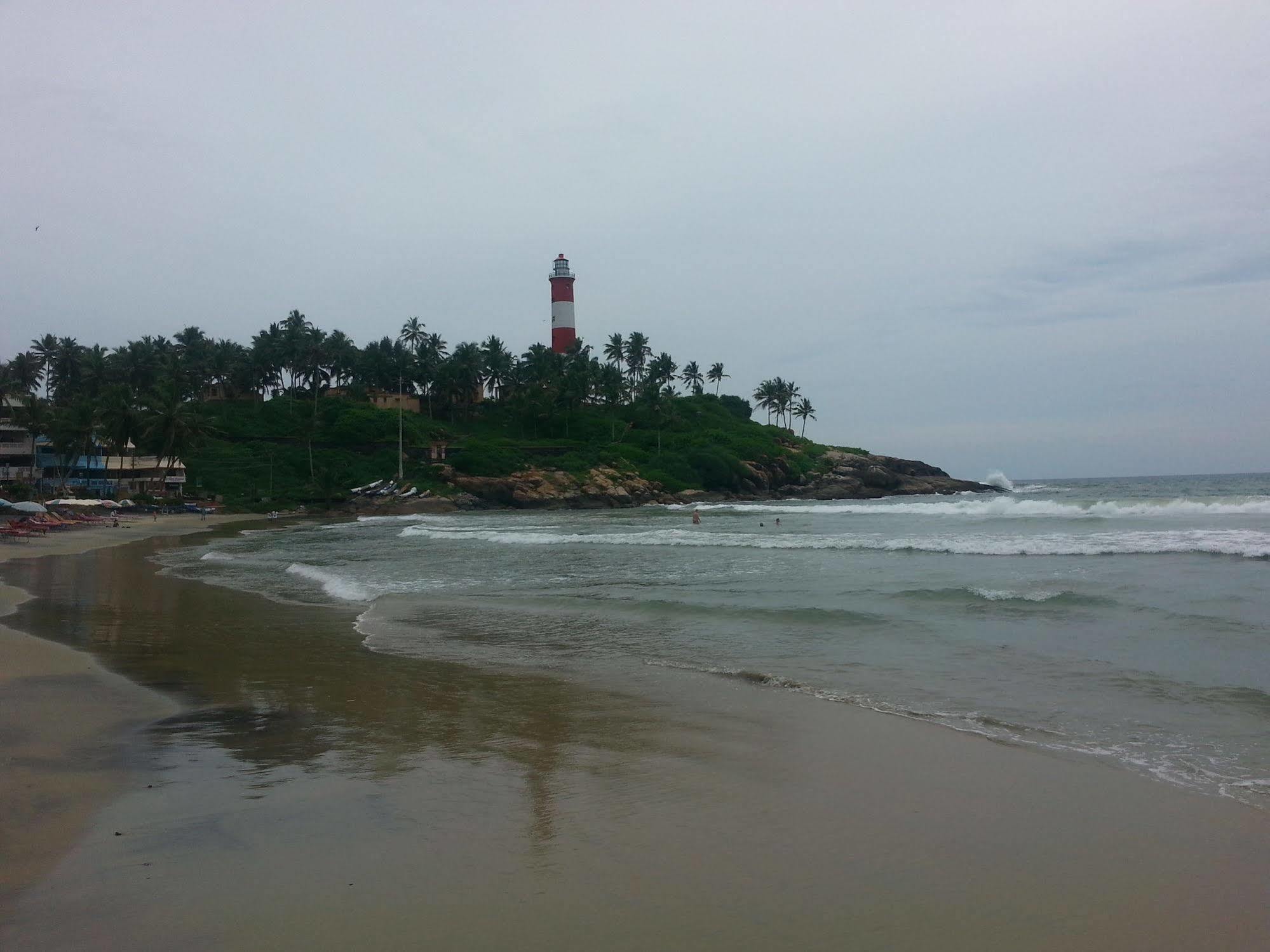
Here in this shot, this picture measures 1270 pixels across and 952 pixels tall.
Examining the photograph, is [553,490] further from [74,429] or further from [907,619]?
[907,619]

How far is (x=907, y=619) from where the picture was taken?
13469mm

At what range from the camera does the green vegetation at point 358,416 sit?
68188 millimetres

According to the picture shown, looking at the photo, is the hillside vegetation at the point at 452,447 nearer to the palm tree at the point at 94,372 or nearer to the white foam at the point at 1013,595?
the palm tree at the point at 94,372

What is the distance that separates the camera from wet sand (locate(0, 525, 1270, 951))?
4.02m

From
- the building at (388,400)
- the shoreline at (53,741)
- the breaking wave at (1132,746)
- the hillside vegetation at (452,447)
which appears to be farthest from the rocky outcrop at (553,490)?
the breaking wave at (1132,746)

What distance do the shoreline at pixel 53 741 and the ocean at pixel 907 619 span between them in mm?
3650

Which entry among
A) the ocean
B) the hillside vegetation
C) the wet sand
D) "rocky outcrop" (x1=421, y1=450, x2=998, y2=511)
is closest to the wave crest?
the ocean

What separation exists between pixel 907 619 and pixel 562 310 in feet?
291

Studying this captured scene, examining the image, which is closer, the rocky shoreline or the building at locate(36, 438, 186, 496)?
the building at locate(36, 438, 186, 496)

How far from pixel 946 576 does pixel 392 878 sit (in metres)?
15.9

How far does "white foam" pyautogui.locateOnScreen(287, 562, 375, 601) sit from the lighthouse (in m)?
74.7

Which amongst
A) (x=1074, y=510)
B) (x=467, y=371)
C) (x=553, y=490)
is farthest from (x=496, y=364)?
(x=1074, y=510)

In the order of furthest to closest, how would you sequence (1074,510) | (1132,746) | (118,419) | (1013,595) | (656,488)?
(656,488) < (118,419) < (1074,510) < (1013,595) < (1132,746)

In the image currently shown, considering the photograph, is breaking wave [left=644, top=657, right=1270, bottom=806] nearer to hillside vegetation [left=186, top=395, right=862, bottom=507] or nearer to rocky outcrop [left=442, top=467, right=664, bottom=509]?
rocky outcrop [left=442, top=467, right=664, bottom=509]
